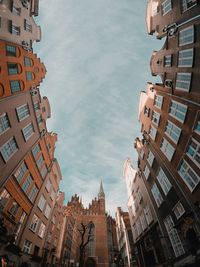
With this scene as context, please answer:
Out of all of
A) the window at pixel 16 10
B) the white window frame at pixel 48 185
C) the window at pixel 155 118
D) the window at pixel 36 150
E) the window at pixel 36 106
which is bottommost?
the white window frame at pixel 48 185

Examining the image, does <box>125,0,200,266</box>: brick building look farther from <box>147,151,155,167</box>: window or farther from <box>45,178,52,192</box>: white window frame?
<box>45,178,52,192</box>: white window frame

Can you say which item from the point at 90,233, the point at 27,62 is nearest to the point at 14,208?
the point at 27,62

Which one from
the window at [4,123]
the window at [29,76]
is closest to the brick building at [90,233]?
the window at [4,123]

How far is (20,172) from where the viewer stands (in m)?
21.6

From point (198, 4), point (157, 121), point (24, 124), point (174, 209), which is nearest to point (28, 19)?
point (24, 124)

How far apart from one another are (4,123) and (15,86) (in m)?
5.85

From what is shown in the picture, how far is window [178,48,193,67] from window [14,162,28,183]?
23.9 metres

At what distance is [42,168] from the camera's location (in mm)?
28781

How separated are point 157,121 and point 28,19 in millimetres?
26766

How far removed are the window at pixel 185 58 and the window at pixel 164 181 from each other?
14030mm

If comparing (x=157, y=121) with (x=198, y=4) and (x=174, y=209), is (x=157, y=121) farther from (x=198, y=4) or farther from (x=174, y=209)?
(x=198, y=4)

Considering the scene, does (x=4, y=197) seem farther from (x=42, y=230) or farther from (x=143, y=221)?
(x=143, y=221)

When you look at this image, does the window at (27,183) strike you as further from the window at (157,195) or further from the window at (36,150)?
the window at (157,195)

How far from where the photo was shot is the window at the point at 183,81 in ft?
57.4
